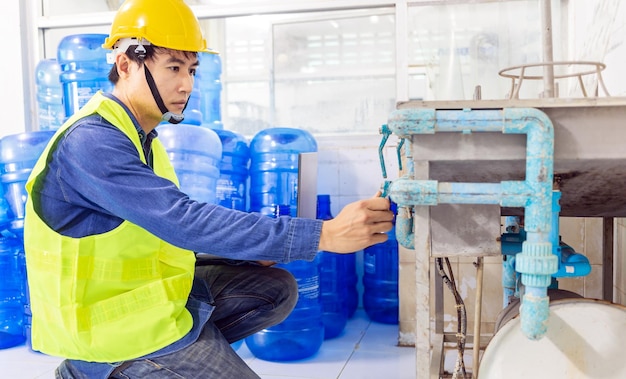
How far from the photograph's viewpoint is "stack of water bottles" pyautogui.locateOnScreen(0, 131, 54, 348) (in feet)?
9.17

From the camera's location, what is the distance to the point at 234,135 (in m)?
2.91

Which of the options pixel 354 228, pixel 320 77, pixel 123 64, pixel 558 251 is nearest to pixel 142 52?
pixel 123 64

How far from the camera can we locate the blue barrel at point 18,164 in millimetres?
2785

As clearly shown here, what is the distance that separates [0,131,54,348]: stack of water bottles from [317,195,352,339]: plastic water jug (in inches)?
53.6

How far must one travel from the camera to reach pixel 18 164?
281 centimetres

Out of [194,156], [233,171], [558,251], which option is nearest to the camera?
[558,251]

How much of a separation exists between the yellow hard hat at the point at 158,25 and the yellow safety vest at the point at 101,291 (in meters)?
0.20

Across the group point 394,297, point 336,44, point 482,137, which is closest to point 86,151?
point 482,137

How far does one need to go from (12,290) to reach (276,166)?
143cm

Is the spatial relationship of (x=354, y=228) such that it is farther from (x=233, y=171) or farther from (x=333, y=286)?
(x=333, y=286)

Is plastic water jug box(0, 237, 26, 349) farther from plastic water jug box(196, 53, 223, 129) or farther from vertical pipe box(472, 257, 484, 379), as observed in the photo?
vertical pipe box(472, 257, 484, 379)

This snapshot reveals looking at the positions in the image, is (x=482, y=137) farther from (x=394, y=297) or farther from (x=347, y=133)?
(x=347, y=133)

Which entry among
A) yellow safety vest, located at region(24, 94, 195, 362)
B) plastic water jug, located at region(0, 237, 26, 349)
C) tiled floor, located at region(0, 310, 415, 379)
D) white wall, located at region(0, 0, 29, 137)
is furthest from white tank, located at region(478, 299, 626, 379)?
white wall, located at region(0, 0, 29, 137)

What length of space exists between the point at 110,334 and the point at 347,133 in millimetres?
2422
